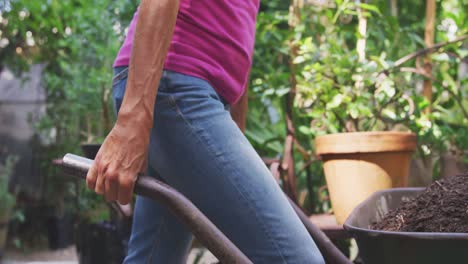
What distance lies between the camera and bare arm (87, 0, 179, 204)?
100 cm

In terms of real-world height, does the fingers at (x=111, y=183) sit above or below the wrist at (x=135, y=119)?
below

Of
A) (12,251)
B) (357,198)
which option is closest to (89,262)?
(357,198)

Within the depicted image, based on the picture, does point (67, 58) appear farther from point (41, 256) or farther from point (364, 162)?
point (364, 162)

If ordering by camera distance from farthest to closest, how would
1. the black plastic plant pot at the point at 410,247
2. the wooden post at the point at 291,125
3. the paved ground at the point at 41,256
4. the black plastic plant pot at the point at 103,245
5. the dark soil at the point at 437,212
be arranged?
the paved ground at the point at 41,256, the black plastic plant pot at the point at 103,245, the wooden post at the point at 291,125, the dark soil at the point at 437,212, the black plastic plant pot at the point at 410,247

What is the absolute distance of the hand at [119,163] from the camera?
1000 mm

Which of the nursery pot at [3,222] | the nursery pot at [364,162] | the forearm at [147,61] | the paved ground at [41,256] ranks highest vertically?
the forearm at [147,61]

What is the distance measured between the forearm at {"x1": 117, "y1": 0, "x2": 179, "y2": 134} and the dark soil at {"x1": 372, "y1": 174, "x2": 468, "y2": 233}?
0.45 meters

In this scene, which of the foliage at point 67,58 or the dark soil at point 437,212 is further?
the foliage at point 67,58

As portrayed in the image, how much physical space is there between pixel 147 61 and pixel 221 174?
9.2 inches

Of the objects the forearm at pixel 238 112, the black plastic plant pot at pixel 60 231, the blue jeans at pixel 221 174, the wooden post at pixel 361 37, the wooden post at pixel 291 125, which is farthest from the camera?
the black plastic plant pot at pixel 60 231

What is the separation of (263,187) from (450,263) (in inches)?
13.8

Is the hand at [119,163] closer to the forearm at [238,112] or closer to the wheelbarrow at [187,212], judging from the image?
the wheelbarrow at [187,212]

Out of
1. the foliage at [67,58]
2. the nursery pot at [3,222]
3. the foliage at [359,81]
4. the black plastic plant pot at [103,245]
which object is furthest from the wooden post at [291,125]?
the nursery pot at [3,222]

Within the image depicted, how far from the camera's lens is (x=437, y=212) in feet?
3.18
